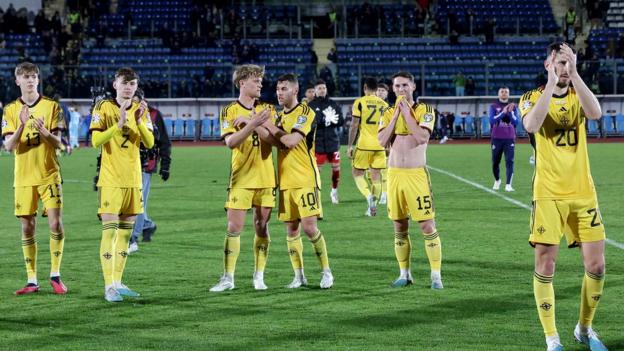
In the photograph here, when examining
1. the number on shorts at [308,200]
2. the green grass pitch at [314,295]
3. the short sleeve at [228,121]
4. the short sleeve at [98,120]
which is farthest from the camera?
the number on shorts at [308,200]

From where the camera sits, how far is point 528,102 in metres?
7.82

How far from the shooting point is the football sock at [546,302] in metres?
7.67

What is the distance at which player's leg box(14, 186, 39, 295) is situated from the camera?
10539 millimetres

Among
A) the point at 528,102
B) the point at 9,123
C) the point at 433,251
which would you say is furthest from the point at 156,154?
the point at 528,102

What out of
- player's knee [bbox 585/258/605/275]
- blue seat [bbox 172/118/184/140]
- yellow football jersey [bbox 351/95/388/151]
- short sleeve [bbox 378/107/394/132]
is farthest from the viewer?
blue seat [bbox 172/118/184/140]

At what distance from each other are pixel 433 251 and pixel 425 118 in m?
1.26

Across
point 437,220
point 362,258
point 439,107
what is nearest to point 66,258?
point 362,258

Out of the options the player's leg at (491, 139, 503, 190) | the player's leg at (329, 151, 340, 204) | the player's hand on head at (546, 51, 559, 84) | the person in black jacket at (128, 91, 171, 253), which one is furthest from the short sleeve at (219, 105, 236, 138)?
the player's leg at (491, 139, 503, 190)

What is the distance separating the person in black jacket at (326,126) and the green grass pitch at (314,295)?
1220 millimetres

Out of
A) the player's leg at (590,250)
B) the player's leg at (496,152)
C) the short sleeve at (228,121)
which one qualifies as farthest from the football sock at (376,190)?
the player's leg at (590,250)

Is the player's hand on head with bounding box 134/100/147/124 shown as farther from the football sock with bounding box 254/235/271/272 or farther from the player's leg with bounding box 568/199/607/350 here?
the player's leg with bounding box 568/199/607/350

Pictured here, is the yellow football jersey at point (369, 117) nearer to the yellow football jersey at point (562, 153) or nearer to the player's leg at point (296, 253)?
the player's leg at point (296, 253)

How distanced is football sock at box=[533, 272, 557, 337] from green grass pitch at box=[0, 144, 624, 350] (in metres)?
0.29

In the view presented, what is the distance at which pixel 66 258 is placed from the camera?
13062 millimetres
